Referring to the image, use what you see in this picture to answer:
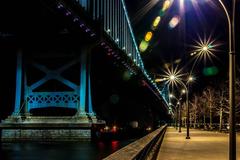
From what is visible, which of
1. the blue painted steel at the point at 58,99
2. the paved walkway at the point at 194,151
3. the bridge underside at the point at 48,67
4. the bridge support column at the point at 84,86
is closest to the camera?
the paved walkway at the point at 194,151

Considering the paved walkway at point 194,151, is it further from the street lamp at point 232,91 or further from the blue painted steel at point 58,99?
the blue painted steel at point 58,99

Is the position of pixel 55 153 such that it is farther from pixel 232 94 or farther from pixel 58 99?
pixel 58 99

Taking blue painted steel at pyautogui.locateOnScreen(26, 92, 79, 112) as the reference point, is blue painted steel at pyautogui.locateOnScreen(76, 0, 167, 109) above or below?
above

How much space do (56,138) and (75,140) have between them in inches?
68.6

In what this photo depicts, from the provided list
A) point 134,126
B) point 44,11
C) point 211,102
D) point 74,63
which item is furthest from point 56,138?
point 134,126

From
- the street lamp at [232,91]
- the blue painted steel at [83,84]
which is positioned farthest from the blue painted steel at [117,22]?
the street lamp at [232,91]

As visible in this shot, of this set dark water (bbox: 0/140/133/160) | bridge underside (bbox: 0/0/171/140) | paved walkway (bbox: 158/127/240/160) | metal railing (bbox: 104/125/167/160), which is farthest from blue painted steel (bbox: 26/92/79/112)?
metal railing (bbox: 104/125/167/160)

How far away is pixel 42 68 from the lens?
41.5m

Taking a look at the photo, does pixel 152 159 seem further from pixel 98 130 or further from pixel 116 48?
pixel 116 48

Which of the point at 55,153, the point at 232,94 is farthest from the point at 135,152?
the point at 55,153

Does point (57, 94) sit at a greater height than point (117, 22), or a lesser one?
lesser

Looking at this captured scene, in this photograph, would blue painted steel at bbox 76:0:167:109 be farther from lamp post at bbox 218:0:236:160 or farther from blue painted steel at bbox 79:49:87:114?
lamp post at bbox 218:0:236:160

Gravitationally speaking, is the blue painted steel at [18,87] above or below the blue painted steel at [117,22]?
below

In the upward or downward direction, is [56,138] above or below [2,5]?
below
